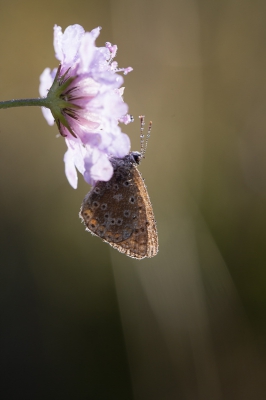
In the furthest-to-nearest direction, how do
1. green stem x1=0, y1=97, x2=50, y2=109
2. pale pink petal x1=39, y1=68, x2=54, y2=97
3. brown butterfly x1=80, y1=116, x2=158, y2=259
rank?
brown butterfly x1=80, y1=116, x2=158, y2=259 → pale pink petal x1=39, y1=68, x2=54, y2=97 → green stem x1=0, y1=97, x2=50, y2=109

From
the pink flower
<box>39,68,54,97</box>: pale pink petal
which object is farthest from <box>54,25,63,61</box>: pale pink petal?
<box>39,68,54,97</box>: pale pink petal

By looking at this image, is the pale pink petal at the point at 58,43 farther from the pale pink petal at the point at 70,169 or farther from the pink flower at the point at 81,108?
the pale pink petal at the point at 70,169

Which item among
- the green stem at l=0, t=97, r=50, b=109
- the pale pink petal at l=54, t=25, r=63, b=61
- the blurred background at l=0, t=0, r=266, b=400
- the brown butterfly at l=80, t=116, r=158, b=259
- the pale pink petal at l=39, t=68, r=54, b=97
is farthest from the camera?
the blurred background at l=0, t=0, r=266, b=400

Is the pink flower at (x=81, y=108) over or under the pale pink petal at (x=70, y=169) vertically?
over

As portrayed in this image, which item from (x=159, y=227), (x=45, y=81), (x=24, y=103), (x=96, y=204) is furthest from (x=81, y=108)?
(x=159, y=227)

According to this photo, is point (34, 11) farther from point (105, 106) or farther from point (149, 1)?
point (105, 106)

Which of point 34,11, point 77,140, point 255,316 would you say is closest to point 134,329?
point 255,316

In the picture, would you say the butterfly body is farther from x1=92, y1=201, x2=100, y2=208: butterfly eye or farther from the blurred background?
the blurred background

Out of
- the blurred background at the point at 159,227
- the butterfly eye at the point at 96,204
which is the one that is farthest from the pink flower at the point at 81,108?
the blurred background at the point at 159,227
